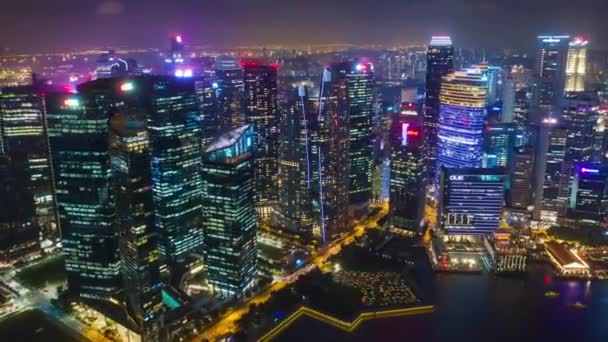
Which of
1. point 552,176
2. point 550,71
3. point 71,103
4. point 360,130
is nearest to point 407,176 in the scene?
point 360,130

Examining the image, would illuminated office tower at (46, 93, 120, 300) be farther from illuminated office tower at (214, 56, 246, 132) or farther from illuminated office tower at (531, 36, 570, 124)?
illuminated office tower at (531, 36, 570, 124)

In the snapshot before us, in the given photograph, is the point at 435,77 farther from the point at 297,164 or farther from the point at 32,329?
the point at 32,329

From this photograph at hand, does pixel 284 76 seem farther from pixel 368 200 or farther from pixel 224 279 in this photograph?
pixel 224 279

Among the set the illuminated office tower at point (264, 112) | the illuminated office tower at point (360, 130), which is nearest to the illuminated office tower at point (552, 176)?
the illuminated office tower at point (360, 130)

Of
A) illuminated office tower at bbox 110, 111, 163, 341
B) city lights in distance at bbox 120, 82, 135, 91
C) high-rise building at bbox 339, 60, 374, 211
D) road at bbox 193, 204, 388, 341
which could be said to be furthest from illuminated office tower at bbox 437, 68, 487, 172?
illuminated office tower at bbox 110, 111, 163, 341

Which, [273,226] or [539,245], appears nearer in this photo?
[539,245]

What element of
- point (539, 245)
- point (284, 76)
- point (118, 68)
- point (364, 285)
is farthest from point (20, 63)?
point (539, 245)

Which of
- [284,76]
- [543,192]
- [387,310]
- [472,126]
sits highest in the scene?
[284,76]
